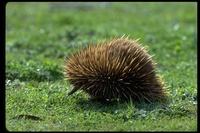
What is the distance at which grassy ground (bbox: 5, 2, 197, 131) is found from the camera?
6.83m

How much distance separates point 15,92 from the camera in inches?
324

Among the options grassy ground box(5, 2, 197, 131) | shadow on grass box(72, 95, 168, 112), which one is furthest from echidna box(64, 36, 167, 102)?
grassy ground box(5, 2, 197, 131)

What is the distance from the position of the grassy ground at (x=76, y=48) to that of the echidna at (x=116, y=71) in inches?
9.2

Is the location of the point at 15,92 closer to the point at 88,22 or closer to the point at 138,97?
the point at 138,97

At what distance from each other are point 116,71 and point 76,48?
13.2ft

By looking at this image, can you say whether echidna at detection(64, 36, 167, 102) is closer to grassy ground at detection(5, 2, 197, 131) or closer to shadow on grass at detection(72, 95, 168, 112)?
shadow on grass at detection(72, 95, 168, 112)

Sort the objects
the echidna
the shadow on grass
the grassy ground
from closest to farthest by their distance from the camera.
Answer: the grassy ground < the shadow on grass < the echidna

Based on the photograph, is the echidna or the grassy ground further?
the echidna

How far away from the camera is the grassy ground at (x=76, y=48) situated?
6.83 m

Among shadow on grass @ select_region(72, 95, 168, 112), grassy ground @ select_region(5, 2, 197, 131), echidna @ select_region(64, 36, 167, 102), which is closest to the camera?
grassy ground @ select_region(5, 2, 197, 131)

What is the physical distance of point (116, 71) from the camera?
7.52 m

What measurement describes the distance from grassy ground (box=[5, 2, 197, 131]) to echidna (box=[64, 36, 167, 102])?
23 cm

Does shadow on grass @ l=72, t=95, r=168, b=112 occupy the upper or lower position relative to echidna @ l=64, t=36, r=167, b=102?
lower
